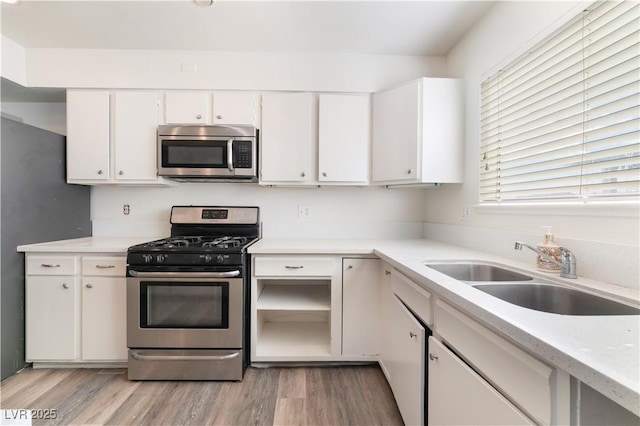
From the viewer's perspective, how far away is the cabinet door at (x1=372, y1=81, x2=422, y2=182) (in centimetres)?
201

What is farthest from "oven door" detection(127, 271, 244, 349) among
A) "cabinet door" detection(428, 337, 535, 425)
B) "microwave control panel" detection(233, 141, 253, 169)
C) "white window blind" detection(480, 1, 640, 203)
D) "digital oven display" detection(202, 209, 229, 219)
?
"white window blind" detection(480, 1, 640, 203)

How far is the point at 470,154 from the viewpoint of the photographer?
197 cm

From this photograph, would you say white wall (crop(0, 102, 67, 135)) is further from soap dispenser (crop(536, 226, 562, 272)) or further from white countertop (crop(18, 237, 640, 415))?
soap dispenser (crop(536, 226, 562, 272))

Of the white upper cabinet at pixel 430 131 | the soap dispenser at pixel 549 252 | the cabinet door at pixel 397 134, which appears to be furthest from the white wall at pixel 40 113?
the soap dispenser at pixel 549 252

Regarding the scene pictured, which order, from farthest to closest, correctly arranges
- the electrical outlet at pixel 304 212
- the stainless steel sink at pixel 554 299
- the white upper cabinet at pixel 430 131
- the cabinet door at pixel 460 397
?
the electrical outlet at pixel 304 212, the white upper cabinet at pixel 430 131, the stainless steel sink at pixel 554 299, the cabinet door at pixel 460 397

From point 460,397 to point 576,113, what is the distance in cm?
125

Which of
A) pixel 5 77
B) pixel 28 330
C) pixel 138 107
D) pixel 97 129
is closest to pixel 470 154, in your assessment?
pixel 138 107

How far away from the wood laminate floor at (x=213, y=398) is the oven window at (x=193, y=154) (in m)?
1.57

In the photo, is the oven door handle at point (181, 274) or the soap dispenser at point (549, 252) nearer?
the soap dispenser at point (549, 252)

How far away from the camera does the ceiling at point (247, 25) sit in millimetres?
1740

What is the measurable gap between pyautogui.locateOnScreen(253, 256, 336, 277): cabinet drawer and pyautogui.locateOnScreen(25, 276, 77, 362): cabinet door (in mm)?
1321

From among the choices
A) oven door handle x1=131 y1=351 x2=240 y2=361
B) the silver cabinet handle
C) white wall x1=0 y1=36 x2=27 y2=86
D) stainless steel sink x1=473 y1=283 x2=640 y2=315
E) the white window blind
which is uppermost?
white wall x1=0 y1=36 x2=27 y2=86

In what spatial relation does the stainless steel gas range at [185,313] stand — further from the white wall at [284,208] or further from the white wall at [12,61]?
the white wall at [12,61]

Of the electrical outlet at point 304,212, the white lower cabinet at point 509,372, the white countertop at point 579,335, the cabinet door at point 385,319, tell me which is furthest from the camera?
the electrical outlet at point 304,212
